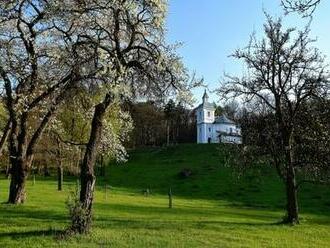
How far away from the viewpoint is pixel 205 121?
163500mm

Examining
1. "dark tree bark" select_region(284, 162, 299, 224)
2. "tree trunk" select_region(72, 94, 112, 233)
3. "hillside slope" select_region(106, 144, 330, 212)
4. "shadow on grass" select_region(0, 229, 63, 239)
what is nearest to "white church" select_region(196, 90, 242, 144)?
"hillside slope" select_region(106, 144, 330, 212)

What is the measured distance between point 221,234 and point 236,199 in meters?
41.1

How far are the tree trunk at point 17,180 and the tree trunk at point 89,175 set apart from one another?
10.8 metres

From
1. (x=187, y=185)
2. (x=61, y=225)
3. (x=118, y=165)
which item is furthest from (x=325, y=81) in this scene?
(x=118, y=165)

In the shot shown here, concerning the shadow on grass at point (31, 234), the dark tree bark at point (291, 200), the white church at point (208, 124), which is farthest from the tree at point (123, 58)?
the white church at point (208, 124)

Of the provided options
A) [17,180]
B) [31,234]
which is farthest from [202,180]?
[31,234]

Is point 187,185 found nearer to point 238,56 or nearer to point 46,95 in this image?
point 238,56

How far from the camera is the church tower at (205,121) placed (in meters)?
161

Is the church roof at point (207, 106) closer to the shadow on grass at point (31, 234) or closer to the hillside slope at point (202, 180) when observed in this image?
the hillside slope at point (202, 180)

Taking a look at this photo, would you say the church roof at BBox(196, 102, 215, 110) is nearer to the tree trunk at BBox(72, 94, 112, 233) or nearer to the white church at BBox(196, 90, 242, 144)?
the white church at BBox(196, 90, 242, 144)

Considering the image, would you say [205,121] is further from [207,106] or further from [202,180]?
[202,180]

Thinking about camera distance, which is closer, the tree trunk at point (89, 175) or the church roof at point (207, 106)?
the tree trunk at point (89, 175)

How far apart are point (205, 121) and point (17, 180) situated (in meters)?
132

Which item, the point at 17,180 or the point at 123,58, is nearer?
the point at 123,58
